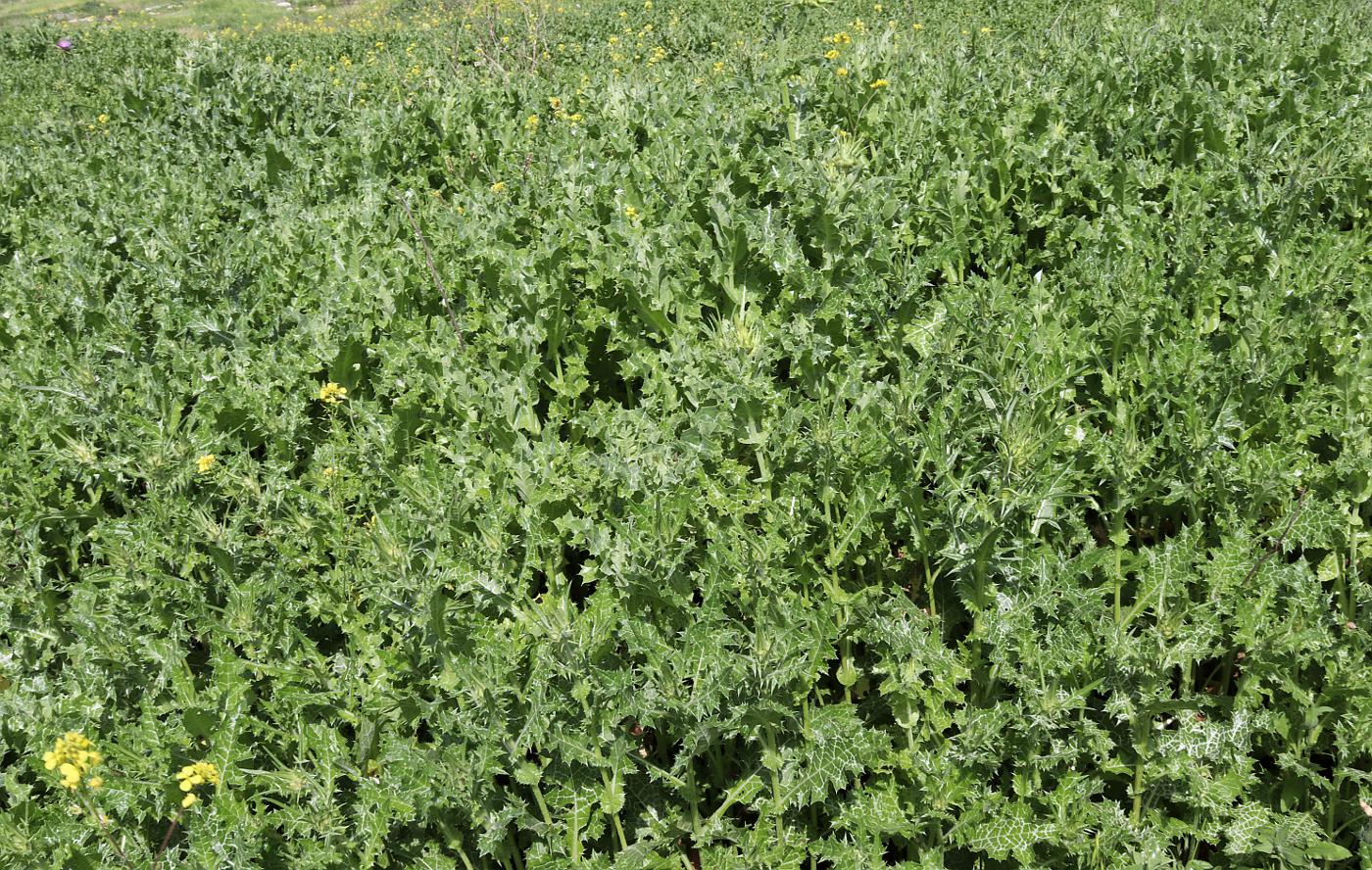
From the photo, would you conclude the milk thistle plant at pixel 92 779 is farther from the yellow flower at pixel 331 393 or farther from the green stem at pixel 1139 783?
the green stem at pixel 1139 783

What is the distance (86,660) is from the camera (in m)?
3.09

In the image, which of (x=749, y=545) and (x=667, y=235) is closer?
(x=749, y=545)

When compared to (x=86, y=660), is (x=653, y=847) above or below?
below

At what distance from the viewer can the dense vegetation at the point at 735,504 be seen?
2.63 metres

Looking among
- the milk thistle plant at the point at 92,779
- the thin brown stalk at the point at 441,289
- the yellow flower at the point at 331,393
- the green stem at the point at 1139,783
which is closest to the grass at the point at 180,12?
the thin brown stalk at the point at 441,289

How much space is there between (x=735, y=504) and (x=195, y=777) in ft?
5.47

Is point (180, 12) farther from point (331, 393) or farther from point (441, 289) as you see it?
point (331, 393)

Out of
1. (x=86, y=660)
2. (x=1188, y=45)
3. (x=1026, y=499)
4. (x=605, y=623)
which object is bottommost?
(x=86, y=660)

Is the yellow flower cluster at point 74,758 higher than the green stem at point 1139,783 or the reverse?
higher

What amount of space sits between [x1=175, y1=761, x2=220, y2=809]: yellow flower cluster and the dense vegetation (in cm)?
2

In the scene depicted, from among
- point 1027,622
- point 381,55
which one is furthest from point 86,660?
point 381,55

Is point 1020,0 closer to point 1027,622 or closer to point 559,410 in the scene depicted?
point 559,410

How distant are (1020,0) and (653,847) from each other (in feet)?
36.1

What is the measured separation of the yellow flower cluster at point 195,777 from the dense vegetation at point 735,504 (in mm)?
24
